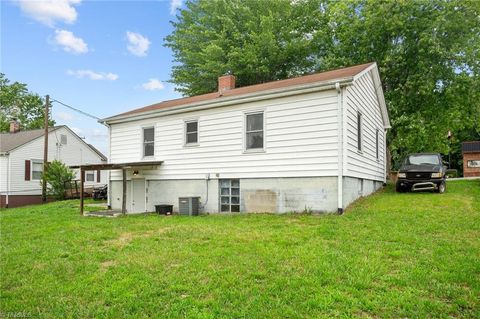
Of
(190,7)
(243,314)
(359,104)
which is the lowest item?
(243,314)

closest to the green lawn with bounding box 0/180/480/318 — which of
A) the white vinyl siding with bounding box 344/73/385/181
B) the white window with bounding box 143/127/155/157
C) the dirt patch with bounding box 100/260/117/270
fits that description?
the dirt patch with bounding box 100/260/117/270

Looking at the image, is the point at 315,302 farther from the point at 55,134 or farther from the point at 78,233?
the point at 55,134

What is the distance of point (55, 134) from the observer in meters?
27.1

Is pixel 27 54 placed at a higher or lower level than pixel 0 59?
higher

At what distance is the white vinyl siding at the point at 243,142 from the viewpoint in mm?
10773

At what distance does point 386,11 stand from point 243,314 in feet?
72.5

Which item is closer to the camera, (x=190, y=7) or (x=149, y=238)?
(x=149, y=238)

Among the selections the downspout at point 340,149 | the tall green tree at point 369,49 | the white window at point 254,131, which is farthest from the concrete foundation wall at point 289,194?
the tall green tree at point 369,49

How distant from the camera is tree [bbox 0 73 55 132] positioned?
40062 millimetres

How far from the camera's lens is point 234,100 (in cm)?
1233

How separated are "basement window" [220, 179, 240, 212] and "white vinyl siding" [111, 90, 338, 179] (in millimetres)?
252

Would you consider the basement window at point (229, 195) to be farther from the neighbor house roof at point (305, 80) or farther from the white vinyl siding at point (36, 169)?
the white vinyl siding at point (36, 169)

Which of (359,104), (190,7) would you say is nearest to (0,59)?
(359,104)

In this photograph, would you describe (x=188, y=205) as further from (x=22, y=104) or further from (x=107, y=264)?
(x=22, y=104)
